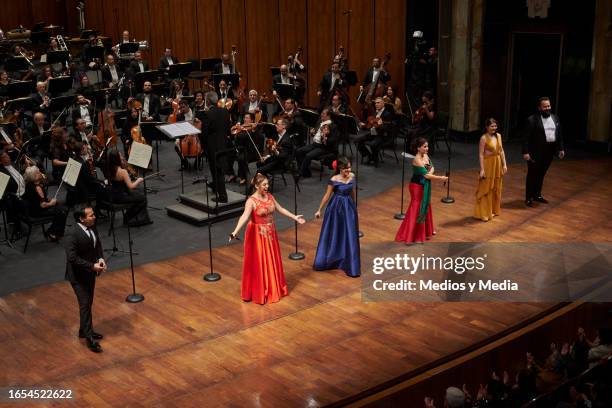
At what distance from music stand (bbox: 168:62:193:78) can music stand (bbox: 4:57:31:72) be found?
2714 millimetres

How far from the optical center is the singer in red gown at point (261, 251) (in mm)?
7148

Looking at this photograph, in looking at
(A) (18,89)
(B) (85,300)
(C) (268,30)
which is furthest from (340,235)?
(C) (268,30)

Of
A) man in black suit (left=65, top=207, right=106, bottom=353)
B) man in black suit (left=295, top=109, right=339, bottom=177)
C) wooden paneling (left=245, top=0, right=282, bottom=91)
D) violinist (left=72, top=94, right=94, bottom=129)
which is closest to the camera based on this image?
man in black suit (left=65, top=207, right=106, bottom=353)

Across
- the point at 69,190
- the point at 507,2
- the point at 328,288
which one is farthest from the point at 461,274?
the point at 507,2

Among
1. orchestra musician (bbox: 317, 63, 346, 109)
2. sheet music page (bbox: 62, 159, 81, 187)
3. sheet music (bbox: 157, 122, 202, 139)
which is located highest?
orchestra musician (bbox: 317, 63, 346, 109)

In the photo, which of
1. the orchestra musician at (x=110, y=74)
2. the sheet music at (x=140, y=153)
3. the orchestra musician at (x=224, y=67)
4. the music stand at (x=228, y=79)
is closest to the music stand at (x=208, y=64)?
the orchestra musician at (x=224, y=67)

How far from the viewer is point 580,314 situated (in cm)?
630

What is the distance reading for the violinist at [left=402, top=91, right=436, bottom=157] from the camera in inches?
460

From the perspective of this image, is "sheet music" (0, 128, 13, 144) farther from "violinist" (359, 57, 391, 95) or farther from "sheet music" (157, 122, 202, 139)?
"violinist" (359, 57, 391, 95)

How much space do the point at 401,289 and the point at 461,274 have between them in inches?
29.7

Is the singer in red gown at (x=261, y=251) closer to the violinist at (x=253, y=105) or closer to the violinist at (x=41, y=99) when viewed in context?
the violinist at (x=253, y=105)

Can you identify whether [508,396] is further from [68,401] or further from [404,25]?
[404,25]

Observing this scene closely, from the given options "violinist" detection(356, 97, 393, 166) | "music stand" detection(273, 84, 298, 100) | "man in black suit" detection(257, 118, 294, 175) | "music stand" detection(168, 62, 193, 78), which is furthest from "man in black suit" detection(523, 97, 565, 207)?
"music stand" detection(168, 62, 193, 78)

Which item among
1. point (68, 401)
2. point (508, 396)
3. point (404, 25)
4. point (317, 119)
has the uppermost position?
point (404, 25)
